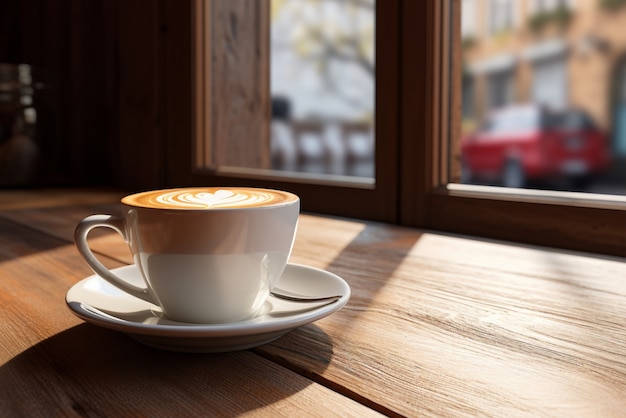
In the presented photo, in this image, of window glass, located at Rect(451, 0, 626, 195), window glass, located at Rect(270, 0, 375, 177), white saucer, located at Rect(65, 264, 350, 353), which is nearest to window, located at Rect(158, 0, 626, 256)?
white saucer, located at Rect(65, 264, 350, 353)

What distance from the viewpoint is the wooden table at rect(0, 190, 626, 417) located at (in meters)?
0.31

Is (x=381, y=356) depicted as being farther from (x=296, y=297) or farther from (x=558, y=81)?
(x=558, y=81)

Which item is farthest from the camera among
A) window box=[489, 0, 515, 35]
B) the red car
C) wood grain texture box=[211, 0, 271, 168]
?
window box=[489, 0, 515, 35]

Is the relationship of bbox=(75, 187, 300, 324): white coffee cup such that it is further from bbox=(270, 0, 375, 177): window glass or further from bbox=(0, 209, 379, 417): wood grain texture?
bbox=(270, 0, 375, 177): window glass

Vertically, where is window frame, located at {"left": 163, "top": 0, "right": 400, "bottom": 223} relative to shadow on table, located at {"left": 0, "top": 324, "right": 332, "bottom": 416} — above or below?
above

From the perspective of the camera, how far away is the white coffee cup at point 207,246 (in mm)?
368

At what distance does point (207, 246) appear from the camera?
37 centimetres

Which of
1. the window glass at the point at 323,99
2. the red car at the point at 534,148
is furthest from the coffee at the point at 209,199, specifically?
the red car at the point at 534,148

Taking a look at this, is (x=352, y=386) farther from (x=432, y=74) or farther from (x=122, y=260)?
(x=432, y=74)

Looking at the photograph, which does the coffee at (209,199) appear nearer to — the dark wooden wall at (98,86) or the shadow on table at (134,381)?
the shadow on table at (134,381)

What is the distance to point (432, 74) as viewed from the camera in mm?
879

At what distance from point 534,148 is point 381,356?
28.0 feet

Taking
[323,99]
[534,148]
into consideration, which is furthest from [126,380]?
[534,148]

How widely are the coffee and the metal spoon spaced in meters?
0.07
